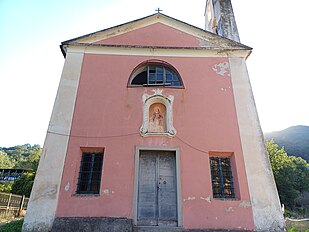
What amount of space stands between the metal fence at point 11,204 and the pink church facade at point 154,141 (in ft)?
31.8

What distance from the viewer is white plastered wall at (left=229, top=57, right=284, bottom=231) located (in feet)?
21.9

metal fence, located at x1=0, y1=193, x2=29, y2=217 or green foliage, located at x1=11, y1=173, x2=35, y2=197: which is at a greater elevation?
green foliage, located at x1=11, y1=173, x2=35, y2=197

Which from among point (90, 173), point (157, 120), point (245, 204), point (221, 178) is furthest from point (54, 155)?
point (245, 204)

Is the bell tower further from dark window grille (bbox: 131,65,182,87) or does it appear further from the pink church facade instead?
dark window grille (bbox: 131,65,182,87)

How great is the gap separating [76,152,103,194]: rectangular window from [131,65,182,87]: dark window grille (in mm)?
3222

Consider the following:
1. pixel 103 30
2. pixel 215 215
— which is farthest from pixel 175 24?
pixel 215 215

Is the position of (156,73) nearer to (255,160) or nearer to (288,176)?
(255,160)

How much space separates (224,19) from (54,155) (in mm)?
9328

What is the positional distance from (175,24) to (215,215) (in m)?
7.82

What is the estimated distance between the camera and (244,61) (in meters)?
9.33

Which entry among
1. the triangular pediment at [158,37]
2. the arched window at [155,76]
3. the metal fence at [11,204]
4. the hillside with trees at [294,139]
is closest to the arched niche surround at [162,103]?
the arched window at [155,76]

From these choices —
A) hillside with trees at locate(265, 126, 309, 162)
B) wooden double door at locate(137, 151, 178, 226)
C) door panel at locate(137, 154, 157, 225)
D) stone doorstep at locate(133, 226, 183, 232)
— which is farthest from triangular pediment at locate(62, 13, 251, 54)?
hillside with trees at locate(265, 126, 309, 162)

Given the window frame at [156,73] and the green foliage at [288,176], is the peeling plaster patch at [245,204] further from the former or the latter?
the green foliage at [288,176]

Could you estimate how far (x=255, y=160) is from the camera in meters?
7.46
